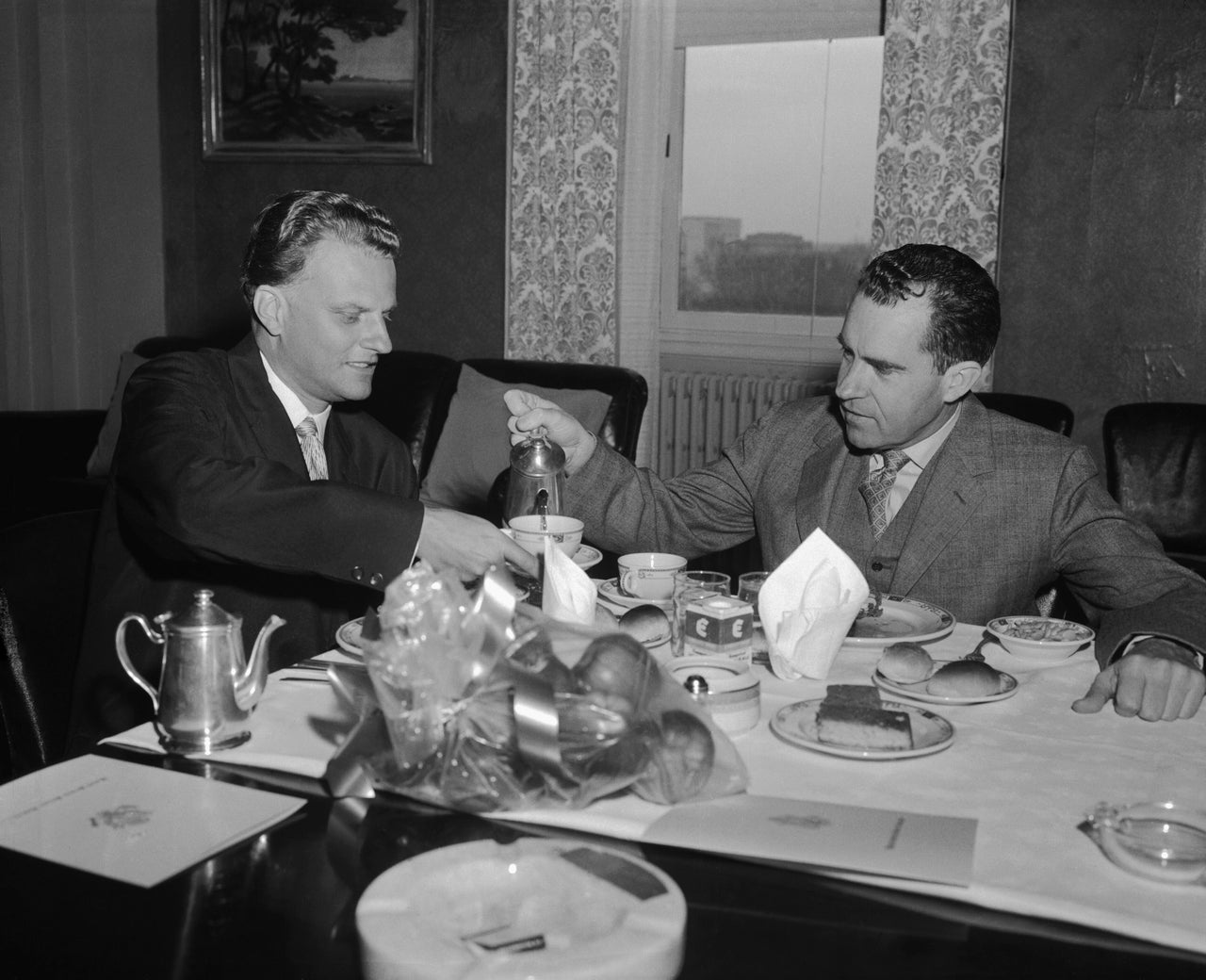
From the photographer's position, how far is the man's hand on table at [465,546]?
5.15 ft

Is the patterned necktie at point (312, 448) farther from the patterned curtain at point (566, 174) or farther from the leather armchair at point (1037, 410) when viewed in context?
the patterned curtain at point (566, 174)

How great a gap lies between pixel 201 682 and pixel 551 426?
92 cm

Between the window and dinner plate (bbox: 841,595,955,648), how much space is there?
10.5 ft

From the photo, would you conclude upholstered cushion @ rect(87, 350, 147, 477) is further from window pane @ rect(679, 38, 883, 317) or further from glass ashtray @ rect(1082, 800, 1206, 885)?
glass ashtray @ rect(1082, 800, 1206, 885)

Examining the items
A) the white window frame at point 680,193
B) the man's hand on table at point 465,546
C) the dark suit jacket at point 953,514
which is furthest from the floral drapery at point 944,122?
the man's hand on table at point 465,546

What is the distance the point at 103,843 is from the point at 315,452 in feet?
3.89

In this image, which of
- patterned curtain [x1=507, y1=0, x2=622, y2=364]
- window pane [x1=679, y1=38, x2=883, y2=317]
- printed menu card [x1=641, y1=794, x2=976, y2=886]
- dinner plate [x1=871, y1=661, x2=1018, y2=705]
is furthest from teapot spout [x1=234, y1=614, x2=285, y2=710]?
window pane [x1=679, y1=38, x2=883, y2=317]

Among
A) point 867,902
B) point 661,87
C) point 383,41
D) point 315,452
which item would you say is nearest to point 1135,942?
point 867,902

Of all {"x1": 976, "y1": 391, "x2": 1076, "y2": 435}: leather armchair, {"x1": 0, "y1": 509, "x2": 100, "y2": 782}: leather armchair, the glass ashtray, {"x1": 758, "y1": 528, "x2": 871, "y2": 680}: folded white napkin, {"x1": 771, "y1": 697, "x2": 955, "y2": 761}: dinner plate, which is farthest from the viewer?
{"x1": 976, "y1": 391, "x2": 1076, "y2": 435}: leather armchair

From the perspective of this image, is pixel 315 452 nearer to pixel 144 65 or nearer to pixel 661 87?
pixel 661 87

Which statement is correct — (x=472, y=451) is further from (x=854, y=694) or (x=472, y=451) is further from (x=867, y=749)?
(x=867, y=749)

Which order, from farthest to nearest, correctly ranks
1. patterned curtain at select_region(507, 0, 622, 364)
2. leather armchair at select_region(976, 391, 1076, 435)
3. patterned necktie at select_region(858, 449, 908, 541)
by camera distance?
patterned curtain at select_region(507, 0, 622, 364)
leather armchair at select_region(976, 391, 1076, 435)
patterned necktie at select_region(858, 449, 908, 541)

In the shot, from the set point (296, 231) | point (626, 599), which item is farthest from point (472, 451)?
point (626, 599)

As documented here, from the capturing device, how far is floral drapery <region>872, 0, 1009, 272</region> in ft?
13.6
